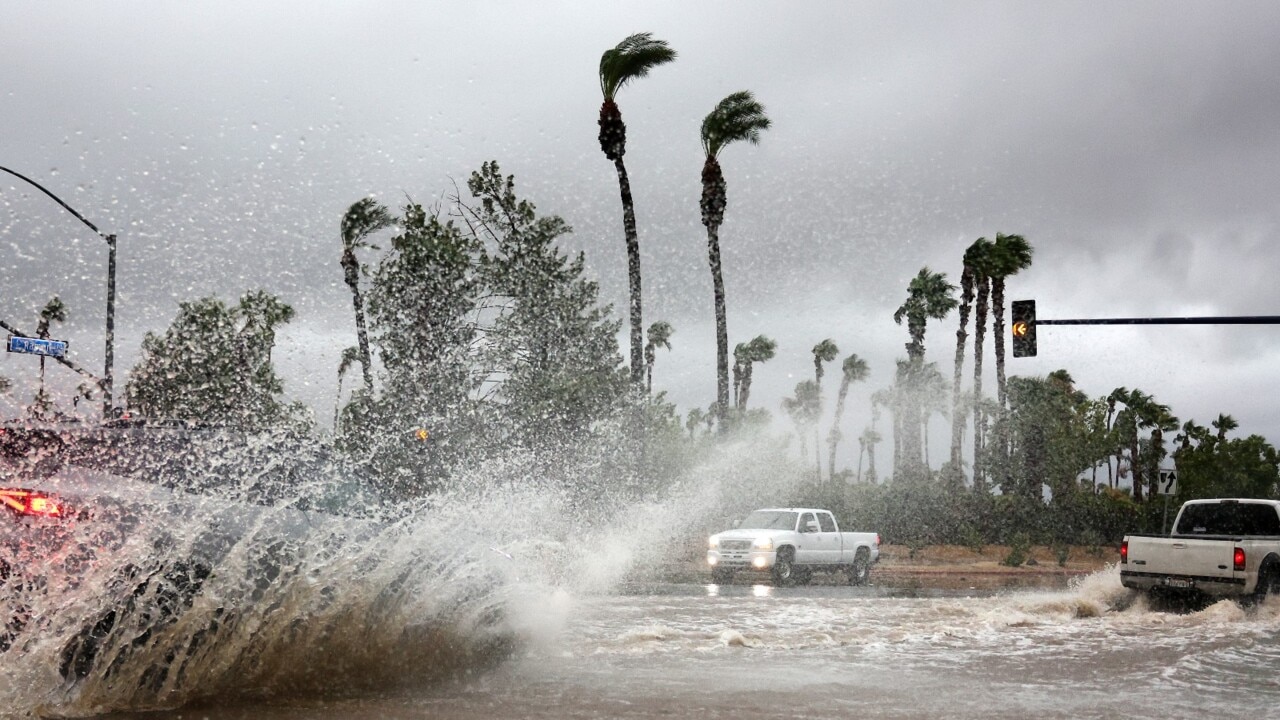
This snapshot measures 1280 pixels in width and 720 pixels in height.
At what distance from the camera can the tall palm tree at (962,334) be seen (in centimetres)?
4866

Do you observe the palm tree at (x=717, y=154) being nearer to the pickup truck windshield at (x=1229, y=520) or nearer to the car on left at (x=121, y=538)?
the pickup truck windshield at (x=1229, y=520)

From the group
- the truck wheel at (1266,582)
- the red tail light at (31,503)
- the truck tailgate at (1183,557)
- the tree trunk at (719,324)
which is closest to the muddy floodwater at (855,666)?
the truck wheel at (1266,582)

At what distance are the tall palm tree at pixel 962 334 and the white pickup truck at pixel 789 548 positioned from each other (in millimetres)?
23614

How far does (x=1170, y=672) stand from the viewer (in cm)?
897

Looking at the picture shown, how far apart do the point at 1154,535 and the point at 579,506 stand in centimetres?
1582

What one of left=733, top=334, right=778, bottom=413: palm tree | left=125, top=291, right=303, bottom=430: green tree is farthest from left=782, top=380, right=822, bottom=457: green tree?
left=125, top=291, right=303, bottom=430: green tree

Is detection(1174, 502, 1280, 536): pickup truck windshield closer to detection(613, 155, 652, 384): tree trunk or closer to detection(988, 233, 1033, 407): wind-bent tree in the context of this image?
detection(613, 155, 652, 384): tree trunk

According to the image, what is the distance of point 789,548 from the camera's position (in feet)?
73.3

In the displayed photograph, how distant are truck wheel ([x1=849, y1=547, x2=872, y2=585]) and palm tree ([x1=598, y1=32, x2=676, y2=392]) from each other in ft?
28.9

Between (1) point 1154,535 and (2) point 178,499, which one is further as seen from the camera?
(1) point 1154,535

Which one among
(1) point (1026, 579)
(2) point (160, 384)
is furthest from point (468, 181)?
(1) point (1026, 579)

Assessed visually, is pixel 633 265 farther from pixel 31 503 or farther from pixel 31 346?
pixel 31 503

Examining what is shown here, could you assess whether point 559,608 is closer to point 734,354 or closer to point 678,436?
point 678,436

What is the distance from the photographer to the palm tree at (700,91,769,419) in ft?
113
